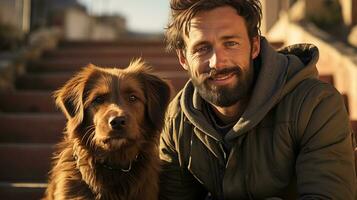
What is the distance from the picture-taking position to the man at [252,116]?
2336 mm

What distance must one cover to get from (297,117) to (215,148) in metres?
0.47

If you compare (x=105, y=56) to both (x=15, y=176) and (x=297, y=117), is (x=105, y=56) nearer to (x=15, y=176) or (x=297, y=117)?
(x=15, y=176)

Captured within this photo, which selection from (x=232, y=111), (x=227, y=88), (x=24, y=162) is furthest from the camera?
(x=24, y=162)

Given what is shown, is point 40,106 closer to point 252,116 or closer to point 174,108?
point 174,108

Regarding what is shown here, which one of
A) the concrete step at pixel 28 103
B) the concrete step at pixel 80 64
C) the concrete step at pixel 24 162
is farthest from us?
the concrete step at pixel 80 64

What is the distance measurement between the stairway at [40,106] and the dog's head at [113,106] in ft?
3.03

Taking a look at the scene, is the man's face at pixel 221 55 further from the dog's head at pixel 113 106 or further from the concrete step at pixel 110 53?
the concrete step at pixel 110 53

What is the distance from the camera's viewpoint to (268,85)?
2.54m

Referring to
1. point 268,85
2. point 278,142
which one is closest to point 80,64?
point 268,85

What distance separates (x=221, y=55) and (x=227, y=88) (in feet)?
0.58

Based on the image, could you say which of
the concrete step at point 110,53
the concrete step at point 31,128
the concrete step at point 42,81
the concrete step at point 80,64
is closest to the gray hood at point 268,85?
the concrete step at point 31,128

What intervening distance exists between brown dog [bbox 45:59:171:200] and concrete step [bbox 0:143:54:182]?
1061mm

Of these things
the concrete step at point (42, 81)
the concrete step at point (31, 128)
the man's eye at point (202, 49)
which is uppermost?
the man's eye at point (202, 49)

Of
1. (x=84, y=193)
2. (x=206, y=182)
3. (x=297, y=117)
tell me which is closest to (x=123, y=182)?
(x=84, y=193)
